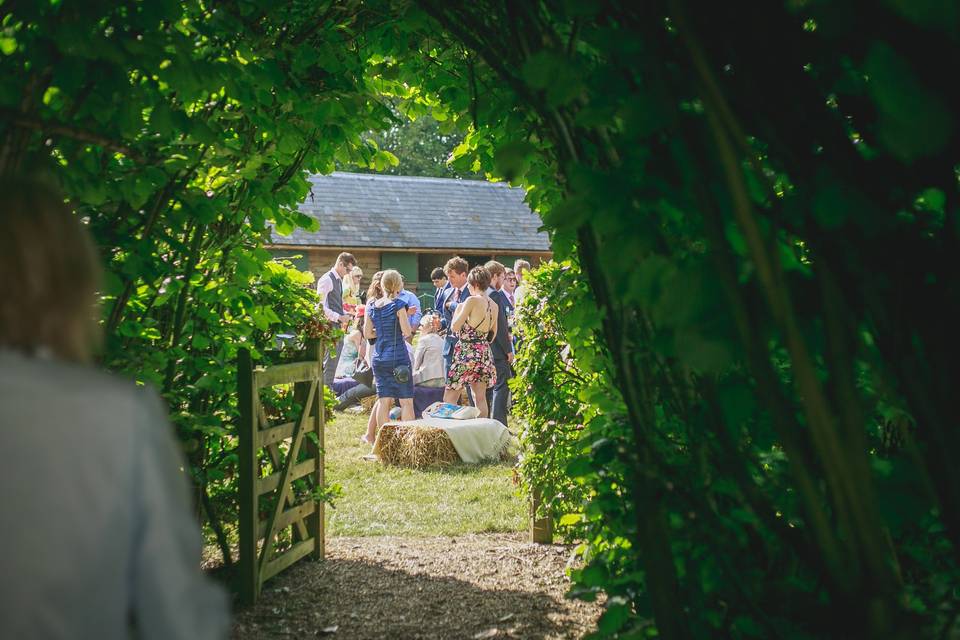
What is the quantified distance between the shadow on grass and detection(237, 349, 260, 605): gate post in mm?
157

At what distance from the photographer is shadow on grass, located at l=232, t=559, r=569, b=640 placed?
4.59 metres

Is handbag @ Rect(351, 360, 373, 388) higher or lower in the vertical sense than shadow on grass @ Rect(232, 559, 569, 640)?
higher

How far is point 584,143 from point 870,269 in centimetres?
97

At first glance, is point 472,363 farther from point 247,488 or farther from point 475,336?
point 247,488

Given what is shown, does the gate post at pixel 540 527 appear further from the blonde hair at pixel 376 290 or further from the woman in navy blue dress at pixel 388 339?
the blonde hair at pixel 376 290

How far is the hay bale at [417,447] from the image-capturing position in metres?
9.52

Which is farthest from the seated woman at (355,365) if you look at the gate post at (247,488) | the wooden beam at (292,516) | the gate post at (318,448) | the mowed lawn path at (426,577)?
the gate post at (247,488)

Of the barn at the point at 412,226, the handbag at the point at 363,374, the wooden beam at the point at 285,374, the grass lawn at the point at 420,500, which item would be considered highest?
the barn at the point at 412,226

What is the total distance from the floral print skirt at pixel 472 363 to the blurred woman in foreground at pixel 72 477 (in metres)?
9.28

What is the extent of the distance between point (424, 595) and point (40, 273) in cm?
441

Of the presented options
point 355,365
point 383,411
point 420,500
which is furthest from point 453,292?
point 420,500

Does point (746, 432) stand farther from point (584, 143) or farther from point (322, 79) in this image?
point (322, 79)

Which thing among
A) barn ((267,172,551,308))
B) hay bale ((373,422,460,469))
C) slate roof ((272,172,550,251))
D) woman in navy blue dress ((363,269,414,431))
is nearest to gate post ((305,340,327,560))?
hay bale ((373,422,460,469))

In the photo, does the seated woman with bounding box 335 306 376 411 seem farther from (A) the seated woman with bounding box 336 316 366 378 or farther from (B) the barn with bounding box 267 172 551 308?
(B) the barn with bounding box 267 172 551 308
